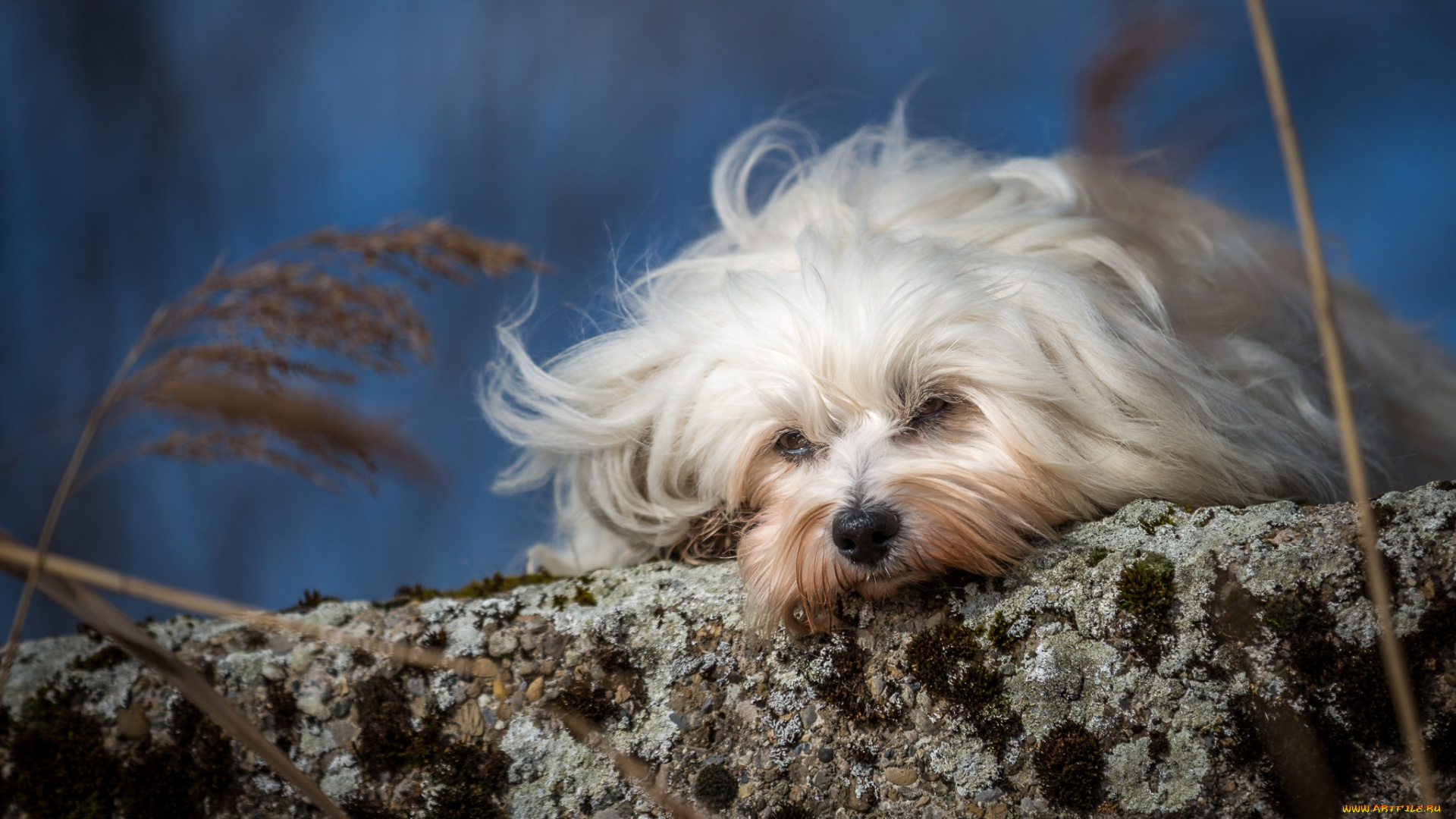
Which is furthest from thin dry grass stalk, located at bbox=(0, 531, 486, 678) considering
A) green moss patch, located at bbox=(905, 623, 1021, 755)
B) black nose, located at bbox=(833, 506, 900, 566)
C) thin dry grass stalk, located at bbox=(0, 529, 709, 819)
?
black nose, located at bbox=(833, 506, 900, 566)

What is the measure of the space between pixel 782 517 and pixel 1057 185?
984 mm

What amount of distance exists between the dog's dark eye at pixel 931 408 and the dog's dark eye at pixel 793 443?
207mm

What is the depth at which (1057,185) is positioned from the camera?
2.16m

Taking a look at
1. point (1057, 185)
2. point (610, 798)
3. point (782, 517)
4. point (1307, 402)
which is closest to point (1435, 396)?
point (1307, 402)

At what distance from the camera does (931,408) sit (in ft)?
6.02

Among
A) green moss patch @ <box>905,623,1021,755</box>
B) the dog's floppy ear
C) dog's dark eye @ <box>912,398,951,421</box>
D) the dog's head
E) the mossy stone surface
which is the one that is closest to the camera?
the mossy stone surface

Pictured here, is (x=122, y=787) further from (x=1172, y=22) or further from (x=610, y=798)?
(x=1172, y=22)

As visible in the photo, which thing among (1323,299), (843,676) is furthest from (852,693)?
(1323,299)

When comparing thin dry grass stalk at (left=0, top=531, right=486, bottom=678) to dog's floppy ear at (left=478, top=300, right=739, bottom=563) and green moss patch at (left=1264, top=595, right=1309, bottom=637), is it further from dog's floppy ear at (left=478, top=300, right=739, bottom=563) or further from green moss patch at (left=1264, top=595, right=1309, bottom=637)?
dog's floppy ear at (left=478, top=300, right=739, bottom=563)

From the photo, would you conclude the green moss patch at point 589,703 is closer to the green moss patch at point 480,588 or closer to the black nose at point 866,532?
the green moss patch at point 480,588

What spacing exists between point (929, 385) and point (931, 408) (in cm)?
5

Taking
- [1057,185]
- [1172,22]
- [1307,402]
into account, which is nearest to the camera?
[1172,22]

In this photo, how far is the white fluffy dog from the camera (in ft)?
5.39

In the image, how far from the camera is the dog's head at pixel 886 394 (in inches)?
62.5
